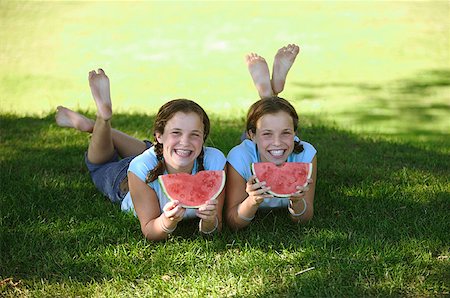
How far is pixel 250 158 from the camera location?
463 centimetres

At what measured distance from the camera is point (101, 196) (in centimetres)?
527

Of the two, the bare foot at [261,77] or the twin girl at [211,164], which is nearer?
the twin girl at [211,164]

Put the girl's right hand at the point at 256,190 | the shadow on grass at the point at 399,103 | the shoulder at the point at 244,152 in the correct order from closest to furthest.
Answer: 1. the girl's right hand at the point at 256,190
2. the shoulder at the point at 244,152
3. the shadow on grass at the point at 399,103

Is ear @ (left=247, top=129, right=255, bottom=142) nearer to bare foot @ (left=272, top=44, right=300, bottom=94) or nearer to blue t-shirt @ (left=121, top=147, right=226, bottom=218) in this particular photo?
blue t-shirt @ (left=121, top=147, right=226, bottom=218)

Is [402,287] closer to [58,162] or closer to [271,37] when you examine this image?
[58,162]

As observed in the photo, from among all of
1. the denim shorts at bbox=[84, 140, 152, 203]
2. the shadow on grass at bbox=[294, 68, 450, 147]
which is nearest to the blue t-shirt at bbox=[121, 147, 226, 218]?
the denim shorts at bbox=[84, 140, 152, 203]

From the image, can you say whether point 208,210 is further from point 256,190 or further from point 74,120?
point 74,120

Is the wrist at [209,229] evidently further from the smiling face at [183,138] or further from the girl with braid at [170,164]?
the smiling face at [183,138]

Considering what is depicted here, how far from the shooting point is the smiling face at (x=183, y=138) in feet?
14.1

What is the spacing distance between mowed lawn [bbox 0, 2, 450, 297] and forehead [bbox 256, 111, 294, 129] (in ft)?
2.16

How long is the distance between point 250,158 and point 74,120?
1.82 meters

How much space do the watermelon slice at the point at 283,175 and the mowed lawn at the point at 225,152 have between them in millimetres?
379

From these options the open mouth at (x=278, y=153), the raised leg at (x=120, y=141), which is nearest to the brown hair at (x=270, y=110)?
the open mouth at (x=278, y=153)

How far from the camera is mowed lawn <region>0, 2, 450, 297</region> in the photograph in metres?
3.92
